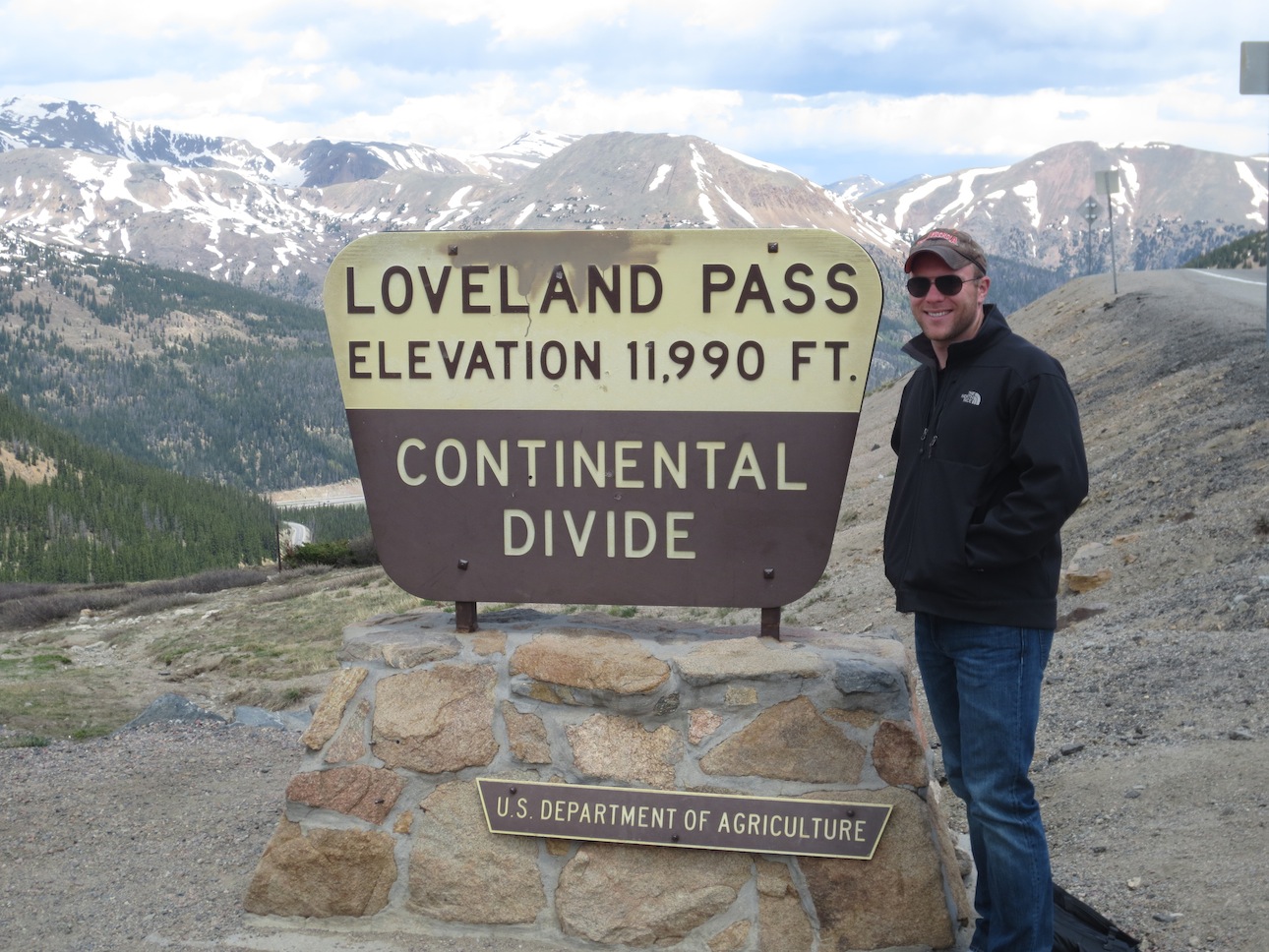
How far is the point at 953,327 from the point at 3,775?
5.81 metres

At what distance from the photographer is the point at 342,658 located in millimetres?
4480

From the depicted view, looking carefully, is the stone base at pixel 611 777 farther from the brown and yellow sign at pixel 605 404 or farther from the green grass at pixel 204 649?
the green grass at pixel 204 649

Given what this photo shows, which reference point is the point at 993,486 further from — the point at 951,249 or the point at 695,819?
the point at 695,819

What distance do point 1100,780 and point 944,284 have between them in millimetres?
3293

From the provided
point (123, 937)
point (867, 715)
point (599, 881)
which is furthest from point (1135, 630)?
point (123, 937)

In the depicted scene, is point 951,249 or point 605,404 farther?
point 605,404

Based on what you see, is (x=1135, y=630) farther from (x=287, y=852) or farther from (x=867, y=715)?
(x=287, y=852)

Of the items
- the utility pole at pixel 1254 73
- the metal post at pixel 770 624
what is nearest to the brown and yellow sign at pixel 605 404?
the metal post at pixel 770 624

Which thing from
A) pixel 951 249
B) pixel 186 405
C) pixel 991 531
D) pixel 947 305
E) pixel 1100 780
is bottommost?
pixel 186 405

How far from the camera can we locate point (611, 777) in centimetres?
413

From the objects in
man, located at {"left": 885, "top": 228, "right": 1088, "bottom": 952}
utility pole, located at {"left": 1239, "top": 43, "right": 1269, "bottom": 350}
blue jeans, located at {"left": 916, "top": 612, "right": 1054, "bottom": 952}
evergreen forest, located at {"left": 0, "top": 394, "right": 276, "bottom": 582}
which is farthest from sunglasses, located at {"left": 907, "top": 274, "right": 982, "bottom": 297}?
evergreen forest, located at {"left": 0, "top": 394, "right": 276, "bottom": 582}

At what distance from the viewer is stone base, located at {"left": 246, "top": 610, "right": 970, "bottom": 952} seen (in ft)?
13.2

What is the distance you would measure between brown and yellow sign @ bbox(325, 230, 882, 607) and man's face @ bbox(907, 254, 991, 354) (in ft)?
2.20

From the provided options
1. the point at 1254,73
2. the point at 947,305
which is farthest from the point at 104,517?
the point at 947,305
